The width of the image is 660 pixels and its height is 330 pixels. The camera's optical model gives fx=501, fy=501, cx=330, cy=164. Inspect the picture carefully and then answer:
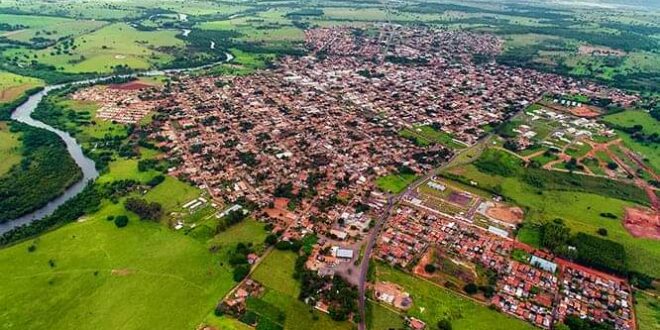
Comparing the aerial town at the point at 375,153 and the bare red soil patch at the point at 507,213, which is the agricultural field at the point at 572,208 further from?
the aerial town at the point at 375,153

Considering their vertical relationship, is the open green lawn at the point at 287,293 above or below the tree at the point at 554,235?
below

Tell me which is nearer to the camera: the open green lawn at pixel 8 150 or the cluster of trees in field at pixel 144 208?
the cluster of trees in field at pixel 144 208

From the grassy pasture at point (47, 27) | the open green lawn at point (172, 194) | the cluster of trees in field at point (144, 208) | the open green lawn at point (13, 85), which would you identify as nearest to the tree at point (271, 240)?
the open green lawn at point (172, 194)

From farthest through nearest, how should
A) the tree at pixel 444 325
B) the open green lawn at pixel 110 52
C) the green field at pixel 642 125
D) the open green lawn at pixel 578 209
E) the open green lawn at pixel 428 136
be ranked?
the open green lawn at pixel 110 52 < the open green lawn at pixel 428 136 < the green field at pixel 642 125 < the open green lawn at pixel 578 209 < the tree at pixel 444 325

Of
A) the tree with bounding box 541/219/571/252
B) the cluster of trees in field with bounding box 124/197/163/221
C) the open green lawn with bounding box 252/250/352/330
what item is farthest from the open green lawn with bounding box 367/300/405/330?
the cluster of trees in field with bounding box 124/197/163/221

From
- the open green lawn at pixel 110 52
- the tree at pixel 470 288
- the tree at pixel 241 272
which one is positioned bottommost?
the tree at pixel 241 272

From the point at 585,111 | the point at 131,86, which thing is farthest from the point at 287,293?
the point at 585,111

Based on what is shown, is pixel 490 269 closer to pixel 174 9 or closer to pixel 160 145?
pixel 160 145
